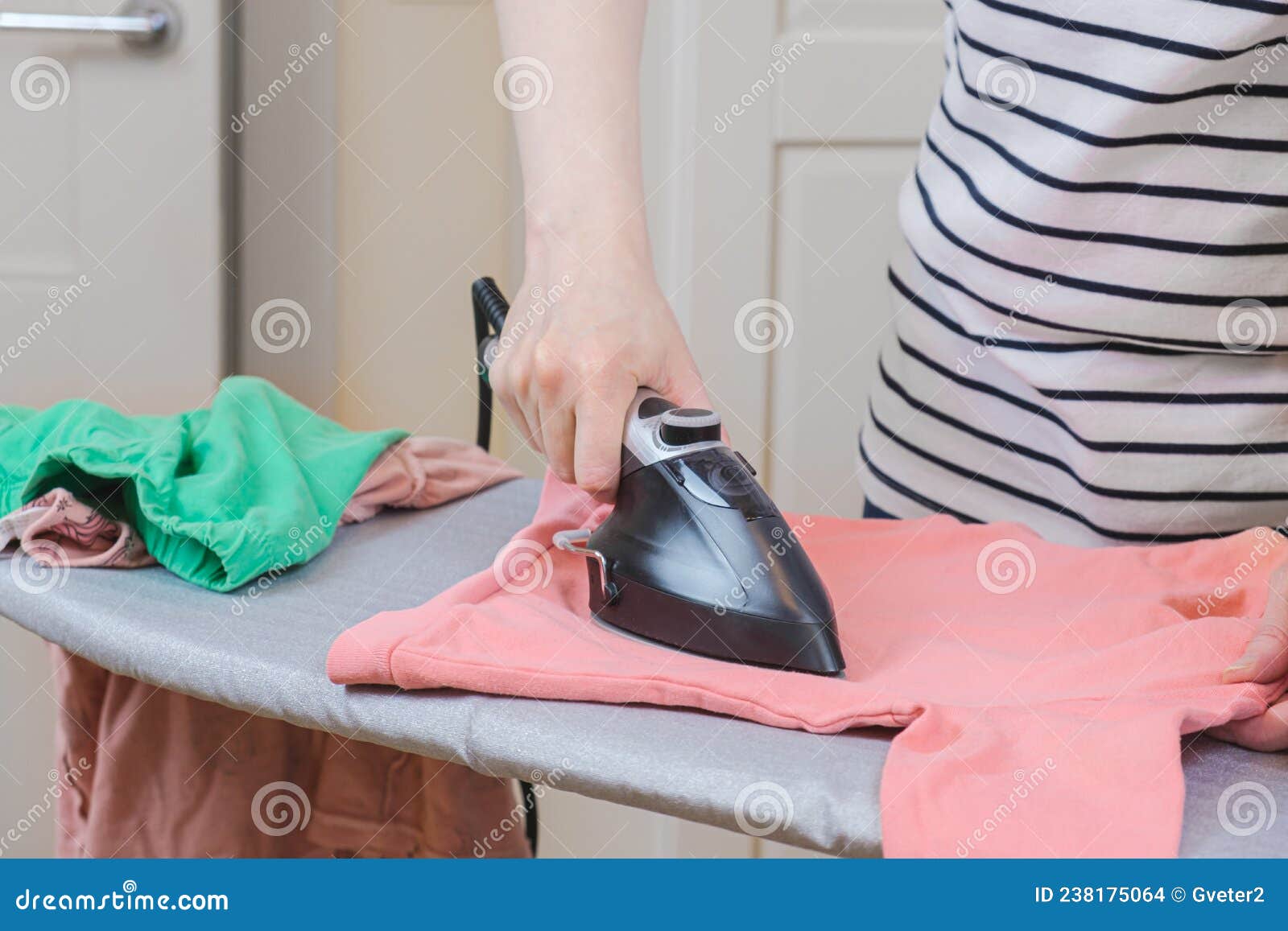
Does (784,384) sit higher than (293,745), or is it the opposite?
(784,384)

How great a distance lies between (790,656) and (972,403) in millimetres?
318

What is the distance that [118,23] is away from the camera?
139 centimetres

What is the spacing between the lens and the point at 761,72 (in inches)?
59.3

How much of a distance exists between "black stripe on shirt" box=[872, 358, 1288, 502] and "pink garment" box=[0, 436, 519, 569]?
34cm

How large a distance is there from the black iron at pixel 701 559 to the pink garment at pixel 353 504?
10.6 inches

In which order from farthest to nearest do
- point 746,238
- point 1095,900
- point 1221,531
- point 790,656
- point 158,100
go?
1. point 746,238
2. point 158,100
3. point 1221,531
4. point 790,656
5. point 1095,900

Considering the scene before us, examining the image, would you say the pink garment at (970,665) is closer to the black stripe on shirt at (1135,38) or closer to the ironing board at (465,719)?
the ironing board at (465,719)

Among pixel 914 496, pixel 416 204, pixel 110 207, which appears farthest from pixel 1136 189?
pixel 110 207

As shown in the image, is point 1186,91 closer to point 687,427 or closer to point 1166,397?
point 1166,397

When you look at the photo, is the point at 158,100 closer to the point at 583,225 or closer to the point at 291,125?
the point at 291,125

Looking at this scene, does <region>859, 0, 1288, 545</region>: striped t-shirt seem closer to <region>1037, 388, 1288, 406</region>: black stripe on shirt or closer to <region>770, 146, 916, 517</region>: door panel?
<region>1037, 388, 1288, 406</region>: black stripe on shirt

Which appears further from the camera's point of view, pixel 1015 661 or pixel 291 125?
pixel 291 125

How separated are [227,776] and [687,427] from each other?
16.8 inches

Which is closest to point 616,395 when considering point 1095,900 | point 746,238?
point 1095,900
